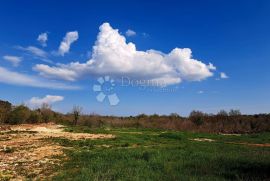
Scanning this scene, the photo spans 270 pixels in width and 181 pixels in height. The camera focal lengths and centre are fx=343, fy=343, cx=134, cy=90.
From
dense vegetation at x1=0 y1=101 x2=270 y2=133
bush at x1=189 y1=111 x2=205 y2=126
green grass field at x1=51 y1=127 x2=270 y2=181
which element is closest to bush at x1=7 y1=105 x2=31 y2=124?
dense vegetation at x1=0 y1=101 x2=270 y2=133

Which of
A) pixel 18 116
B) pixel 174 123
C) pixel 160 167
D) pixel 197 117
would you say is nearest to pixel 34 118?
pixel 18 116

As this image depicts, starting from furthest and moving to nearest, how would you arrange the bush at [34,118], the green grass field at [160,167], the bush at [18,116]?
the bush at [34,118]
the bush at [18,116]
the green grass field at [160,167]

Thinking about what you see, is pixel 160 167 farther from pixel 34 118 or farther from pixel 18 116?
pixel 34 118

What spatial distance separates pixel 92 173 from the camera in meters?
10.4

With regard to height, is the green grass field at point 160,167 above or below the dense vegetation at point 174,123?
below

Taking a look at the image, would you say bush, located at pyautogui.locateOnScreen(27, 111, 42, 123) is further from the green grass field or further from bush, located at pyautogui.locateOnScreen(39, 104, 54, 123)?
the green grass field

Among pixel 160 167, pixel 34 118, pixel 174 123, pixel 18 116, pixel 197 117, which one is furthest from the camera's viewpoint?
pixel 197 117

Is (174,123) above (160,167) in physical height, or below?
above

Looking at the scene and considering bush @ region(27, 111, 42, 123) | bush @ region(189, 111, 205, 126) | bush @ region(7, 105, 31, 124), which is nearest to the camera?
bush @ region(7, 105, 31, 124)

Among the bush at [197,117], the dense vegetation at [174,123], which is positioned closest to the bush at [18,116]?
the dense vegetation at [174,123]

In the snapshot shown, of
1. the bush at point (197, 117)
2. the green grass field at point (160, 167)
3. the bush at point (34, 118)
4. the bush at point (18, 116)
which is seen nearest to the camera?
the green grass field at point (160, 167)

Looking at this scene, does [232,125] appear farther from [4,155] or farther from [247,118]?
[4,155]

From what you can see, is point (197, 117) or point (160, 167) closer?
point (160, 167)

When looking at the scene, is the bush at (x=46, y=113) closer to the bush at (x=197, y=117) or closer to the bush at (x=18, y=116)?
the bush at (x=18, y=116)
